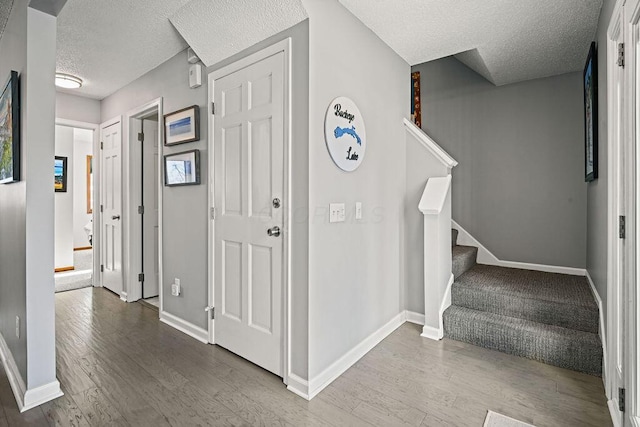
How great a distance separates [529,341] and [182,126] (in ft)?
10.2

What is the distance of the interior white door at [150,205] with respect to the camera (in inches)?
148

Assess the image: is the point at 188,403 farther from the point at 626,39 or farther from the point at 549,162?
the point at 549,162

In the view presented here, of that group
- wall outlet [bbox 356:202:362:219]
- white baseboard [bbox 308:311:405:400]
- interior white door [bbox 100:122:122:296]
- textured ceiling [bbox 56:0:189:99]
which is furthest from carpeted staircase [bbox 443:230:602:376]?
interior white door [bbox 100:122:122:296]

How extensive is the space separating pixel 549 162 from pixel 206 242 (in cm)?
339

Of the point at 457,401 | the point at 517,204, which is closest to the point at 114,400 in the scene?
the point at 457,401

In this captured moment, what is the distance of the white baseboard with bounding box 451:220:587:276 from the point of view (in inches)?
129

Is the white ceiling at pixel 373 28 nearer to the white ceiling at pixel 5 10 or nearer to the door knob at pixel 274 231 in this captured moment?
the white ceiling at pixel 5 10

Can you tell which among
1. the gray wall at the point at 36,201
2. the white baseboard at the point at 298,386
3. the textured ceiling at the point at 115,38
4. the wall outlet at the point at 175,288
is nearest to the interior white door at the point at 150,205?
the textured ceiling at the point at 115,38

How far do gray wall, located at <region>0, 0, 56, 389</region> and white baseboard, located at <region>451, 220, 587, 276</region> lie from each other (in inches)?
149

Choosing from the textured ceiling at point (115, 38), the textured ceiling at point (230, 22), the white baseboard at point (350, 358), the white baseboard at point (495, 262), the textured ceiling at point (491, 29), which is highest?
the textured ceiling at point (115, 38)

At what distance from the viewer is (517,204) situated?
11.5 ft

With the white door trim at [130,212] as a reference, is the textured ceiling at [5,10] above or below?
above

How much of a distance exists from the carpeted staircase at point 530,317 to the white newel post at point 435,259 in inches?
3.6

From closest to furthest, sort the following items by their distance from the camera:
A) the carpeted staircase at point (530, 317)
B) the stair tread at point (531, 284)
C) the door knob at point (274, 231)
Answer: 1. the door knob at point (274, 231)
2. the carpeted staircase at point (530, 317)
3. the stair tread at point (531, 284)
